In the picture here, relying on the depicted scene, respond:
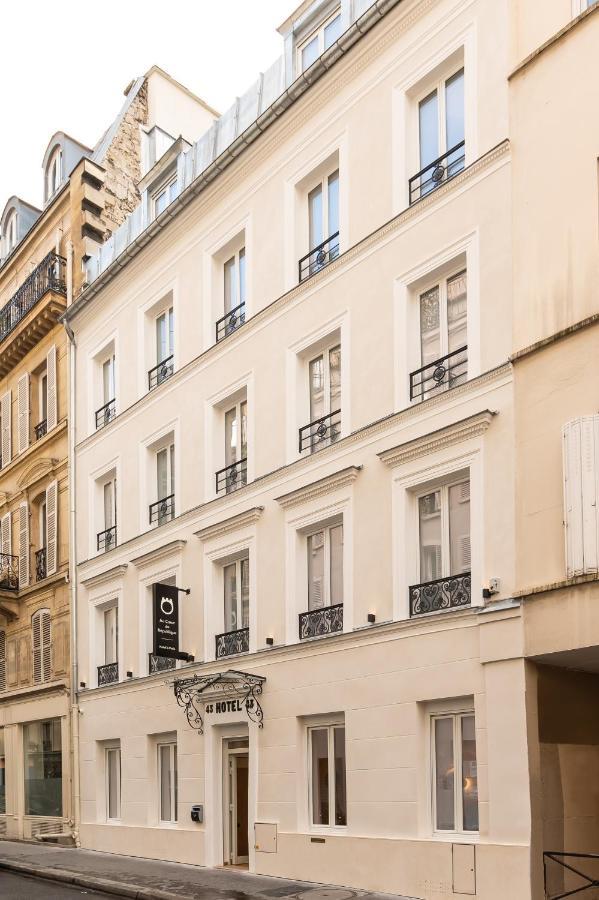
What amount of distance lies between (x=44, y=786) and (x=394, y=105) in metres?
16.8

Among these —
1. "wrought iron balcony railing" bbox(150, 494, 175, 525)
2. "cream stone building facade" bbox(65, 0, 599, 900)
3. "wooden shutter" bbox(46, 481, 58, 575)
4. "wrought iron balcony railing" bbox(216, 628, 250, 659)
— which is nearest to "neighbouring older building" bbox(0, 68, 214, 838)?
"wooden shutter" bbox(46, 481, 58, 575)

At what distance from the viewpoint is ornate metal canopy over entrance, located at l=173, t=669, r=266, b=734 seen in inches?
638

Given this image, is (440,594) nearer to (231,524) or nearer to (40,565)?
(231,524)

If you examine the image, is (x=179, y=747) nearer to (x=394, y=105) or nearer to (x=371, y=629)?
(x=371, y=629)

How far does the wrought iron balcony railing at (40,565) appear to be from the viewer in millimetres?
24519

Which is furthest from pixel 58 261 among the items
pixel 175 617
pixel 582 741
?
pixel 582 741

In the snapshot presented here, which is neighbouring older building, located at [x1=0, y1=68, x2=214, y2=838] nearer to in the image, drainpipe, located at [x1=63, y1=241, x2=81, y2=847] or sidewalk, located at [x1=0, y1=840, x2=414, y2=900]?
drainpipe, located at [x1=63, y1=241, x2=81, y2=847]

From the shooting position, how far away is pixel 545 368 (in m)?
12.1

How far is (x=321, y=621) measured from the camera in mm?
15352

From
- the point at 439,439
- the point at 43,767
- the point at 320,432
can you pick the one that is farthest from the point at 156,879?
the point at 439,439

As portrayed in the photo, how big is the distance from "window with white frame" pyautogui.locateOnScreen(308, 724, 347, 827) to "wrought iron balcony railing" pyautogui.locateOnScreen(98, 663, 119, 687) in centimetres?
659

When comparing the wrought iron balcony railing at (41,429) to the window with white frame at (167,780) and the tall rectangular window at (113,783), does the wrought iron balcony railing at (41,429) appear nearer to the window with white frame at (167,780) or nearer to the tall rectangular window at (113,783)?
the tall rectangular window at (113,783)

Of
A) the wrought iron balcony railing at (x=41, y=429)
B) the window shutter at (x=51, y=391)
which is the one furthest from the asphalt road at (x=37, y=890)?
the wrought iron balcony railing at (x=41, y=429)

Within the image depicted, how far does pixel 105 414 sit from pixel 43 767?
8.29m
